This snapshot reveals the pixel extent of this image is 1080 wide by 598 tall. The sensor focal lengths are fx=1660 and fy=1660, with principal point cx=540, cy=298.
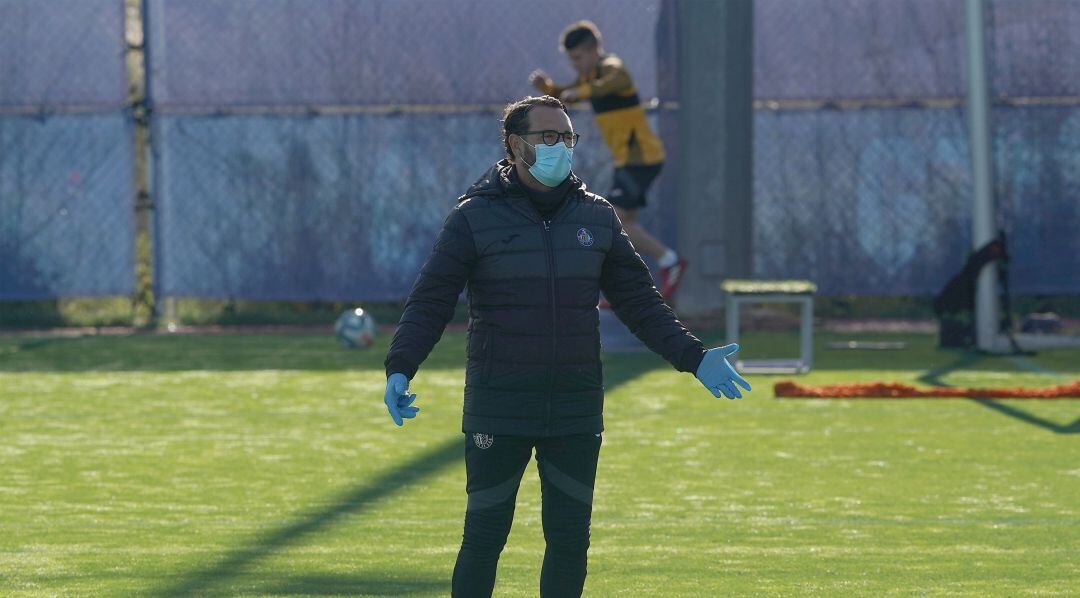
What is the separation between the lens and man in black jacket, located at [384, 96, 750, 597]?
439 centimetres

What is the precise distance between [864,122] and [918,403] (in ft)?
20.1

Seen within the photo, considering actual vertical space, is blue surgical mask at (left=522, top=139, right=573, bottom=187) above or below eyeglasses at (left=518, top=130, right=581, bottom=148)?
below

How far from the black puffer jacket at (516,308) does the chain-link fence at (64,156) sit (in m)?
11.6

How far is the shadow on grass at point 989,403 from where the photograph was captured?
28.7 ft

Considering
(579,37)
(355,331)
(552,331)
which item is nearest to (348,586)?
(552,331)

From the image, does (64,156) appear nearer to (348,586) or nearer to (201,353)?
(201,353)

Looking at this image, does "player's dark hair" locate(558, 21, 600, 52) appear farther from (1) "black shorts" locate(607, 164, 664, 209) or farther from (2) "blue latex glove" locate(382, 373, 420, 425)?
(2) "blue latex glove" locate(382, 373, 420, 425)

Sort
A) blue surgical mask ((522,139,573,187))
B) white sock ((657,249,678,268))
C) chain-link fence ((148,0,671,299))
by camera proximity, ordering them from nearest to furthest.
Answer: blue surgical mask ((522,139,573,187))
white sock ((657,249,678,268))
chain-link fence ((148,0,671,299))

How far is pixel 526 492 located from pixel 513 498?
2543 millimetres

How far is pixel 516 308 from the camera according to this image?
4.40 metres

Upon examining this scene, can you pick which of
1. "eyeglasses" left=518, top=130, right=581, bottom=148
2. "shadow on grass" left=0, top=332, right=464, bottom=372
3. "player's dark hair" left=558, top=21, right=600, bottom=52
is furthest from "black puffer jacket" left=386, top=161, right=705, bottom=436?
"player's dark hair" left=558, top=21, right=600, bottom=52

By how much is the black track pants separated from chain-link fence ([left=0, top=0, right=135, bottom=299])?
38.1ft

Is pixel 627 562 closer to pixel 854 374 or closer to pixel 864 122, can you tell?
pixel 854 374

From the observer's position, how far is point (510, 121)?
14.9 feet
